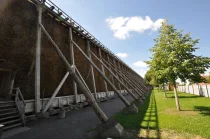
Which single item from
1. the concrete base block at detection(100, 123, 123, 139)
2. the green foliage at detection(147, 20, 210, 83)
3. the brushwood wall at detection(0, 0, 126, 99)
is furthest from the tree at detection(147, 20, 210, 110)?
the brushwood wall at detection(0, 0, 126, 99)

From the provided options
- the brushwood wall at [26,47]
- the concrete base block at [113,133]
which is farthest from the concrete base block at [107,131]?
the brushwood wall at [26,47]

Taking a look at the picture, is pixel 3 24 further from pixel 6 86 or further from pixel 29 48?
pixel 6 86

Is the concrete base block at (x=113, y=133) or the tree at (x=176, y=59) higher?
the tree at (x=176, y=59)

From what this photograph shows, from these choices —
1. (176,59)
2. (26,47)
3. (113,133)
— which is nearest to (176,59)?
(176,59)

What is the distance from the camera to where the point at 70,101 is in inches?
456

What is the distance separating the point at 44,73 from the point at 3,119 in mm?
4552

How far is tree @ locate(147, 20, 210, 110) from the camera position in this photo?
9.27 m

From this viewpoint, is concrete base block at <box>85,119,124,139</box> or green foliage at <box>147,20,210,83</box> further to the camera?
green foliage at <box>147,20,210,83</box>

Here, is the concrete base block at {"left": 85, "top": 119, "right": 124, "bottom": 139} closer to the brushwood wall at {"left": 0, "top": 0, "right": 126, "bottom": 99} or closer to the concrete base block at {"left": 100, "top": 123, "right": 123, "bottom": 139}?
the concrete base block at {"left": 100, "top": 123, "right": 123, "bottom": 139}

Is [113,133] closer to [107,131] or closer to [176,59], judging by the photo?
[107,131]

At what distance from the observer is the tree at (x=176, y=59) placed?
30.4 feet

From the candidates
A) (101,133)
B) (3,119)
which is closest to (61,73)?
(3,119)

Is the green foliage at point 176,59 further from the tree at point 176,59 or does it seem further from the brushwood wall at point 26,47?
the brushwood wall at point 26,47

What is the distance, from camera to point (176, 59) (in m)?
9.56
